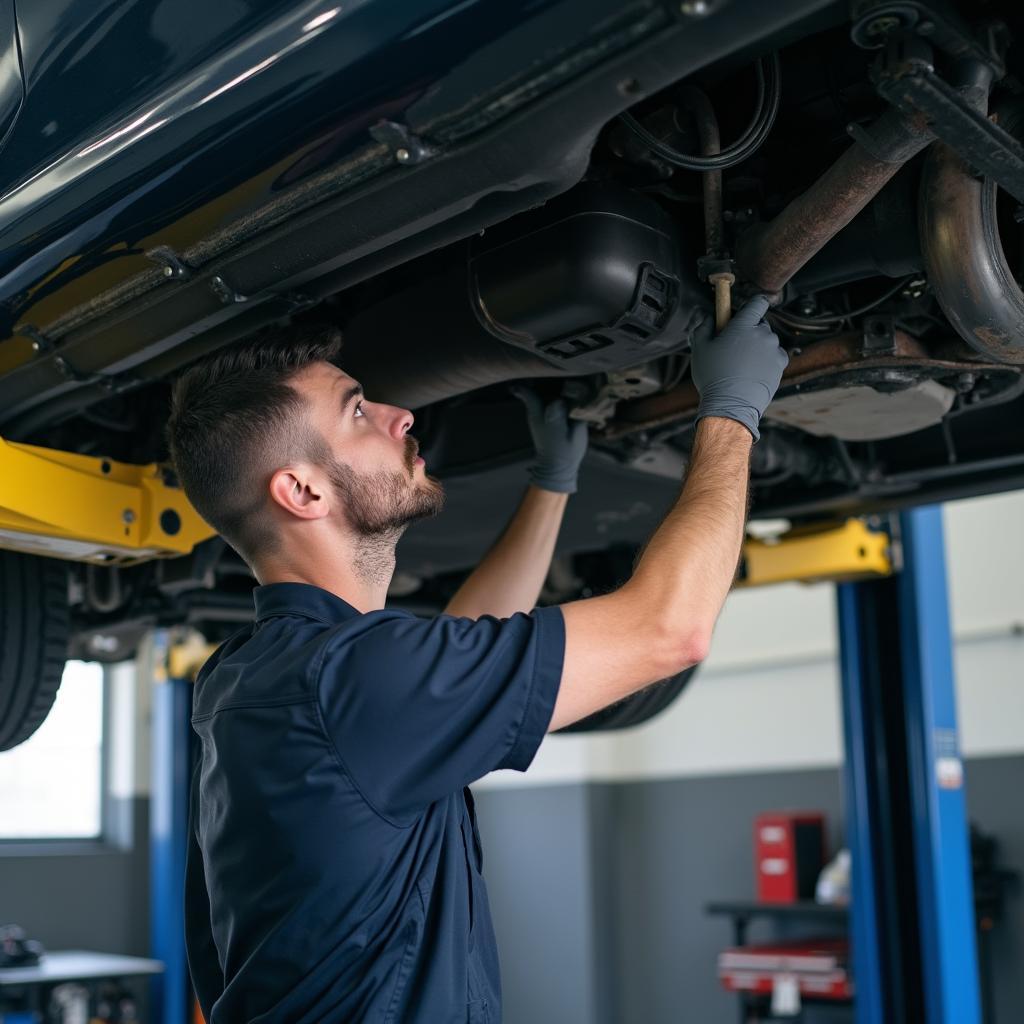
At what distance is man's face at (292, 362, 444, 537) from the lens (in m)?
1.60

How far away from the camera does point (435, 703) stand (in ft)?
4.13

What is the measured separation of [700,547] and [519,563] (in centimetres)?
67

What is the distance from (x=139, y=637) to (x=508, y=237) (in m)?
2.28

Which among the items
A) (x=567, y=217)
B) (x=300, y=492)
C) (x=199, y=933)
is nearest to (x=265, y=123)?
(x=567, y=217)

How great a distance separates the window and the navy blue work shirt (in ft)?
19.8

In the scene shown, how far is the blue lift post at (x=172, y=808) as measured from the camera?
4984mm

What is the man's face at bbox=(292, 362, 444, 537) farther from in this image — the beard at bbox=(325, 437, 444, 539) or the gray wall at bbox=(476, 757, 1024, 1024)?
the gray wall at bbox=(476, 757, 1024, 1024)

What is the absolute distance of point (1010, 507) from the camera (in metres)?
6.06

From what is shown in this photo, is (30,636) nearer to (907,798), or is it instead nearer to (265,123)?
(265,123)

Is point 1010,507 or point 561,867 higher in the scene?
point 1010,507

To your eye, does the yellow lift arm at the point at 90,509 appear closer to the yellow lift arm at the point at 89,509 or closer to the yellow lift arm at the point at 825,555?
the yellow lift arm at the point at 89,509

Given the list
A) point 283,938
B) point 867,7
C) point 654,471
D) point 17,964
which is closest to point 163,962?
point 17,964

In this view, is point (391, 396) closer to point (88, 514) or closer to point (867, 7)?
point (88, 514)

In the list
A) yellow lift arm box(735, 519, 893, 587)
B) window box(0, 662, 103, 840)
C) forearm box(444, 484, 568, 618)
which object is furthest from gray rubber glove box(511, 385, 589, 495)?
window box(0, 662, 103, 840)
